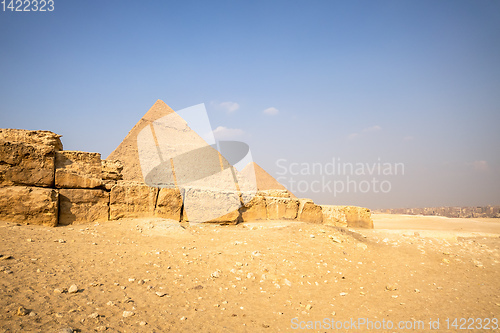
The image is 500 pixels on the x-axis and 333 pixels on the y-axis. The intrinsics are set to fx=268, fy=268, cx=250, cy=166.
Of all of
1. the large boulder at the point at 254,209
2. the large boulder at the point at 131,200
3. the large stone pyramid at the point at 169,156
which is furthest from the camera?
the large stone pyramid at the point at 169,156

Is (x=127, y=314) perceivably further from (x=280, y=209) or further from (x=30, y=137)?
(x=280, y=209)

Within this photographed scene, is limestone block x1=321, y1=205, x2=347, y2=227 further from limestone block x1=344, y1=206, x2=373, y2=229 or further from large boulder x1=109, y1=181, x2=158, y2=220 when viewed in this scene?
large boulder x1=109, y1=181, x2=158, y2=220

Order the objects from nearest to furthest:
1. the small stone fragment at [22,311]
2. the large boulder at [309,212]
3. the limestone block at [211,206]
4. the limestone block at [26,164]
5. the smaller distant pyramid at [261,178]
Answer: the small stone fragment at [22,311] → the limestone block at [26,164] → the limestone block at [211,206] → the large boulder at [309,212] → the smaller distant pyramid at [261,178]

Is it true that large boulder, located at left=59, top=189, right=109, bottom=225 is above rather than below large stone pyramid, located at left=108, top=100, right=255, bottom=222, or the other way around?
below

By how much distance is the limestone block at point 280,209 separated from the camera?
6.86 metres

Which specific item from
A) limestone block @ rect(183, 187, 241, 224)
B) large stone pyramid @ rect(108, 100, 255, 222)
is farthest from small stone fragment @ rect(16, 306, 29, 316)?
large stone pyramid @ rect(108, 100, 255, 222)

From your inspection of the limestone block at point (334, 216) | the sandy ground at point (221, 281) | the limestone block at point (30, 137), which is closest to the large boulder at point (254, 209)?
the sandy ground at point (221, 281)

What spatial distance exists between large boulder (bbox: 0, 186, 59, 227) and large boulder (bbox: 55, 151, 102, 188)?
0.36 m

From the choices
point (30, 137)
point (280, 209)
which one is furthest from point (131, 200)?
point (280, 209)

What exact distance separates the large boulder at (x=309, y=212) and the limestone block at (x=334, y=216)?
1.18 feet

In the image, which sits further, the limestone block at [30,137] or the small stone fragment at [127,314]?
the limestone block at [30,137]

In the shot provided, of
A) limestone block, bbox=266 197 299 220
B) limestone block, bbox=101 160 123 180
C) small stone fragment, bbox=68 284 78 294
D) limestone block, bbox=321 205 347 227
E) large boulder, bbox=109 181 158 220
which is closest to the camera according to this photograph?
small stone fragment, bbox=68 284 78 294

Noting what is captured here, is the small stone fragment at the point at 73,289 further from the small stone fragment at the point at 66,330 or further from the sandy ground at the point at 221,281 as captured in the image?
the small stone fragment at the point at 66,330

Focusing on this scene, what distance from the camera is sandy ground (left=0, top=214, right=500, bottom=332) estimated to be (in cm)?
221
